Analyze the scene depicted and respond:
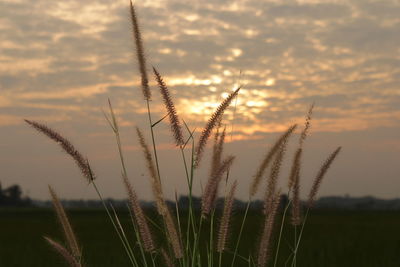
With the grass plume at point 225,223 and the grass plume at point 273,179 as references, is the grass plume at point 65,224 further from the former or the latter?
the grass plume at point 273,179

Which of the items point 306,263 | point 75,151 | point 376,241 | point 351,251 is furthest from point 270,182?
point 376,241

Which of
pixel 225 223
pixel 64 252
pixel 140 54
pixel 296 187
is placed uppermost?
pixel 140 54

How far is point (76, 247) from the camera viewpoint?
3771mm

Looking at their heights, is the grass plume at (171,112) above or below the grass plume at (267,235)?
above

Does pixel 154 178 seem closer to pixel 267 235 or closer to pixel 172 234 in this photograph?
pixel 172 234

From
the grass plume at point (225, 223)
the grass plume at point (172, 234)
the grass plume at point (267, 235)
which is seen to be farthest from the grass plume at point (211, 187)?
the grass plume at point (267, 235)

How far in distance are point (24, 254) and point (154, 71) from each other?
26.4 feet

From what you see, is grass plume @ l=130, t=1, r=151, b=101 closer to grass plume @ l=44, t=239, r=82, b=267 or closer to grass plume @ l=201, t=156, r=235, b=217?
grass plume @ l=201, t=156, r=235, b=217

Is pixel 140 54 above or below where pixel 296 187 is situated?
above

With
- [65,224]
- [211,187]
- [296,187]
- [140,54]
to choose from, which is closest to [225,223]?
[211,187]

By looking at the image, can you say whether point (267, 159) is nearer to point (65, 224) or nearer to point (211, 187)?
point (211, 187)

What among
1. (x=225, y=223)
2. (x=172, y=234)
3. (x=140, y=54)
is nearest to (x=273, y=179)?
(x=225, y=223)

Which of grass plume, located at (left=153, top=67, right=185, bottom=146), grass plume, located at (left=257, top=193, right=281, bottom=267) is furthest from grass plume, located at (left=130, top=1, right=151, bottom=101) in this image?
grass plume, located at (left=257, top=193, right=281, bottom=267)

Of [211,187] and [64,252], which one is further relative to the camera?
[211,187]
